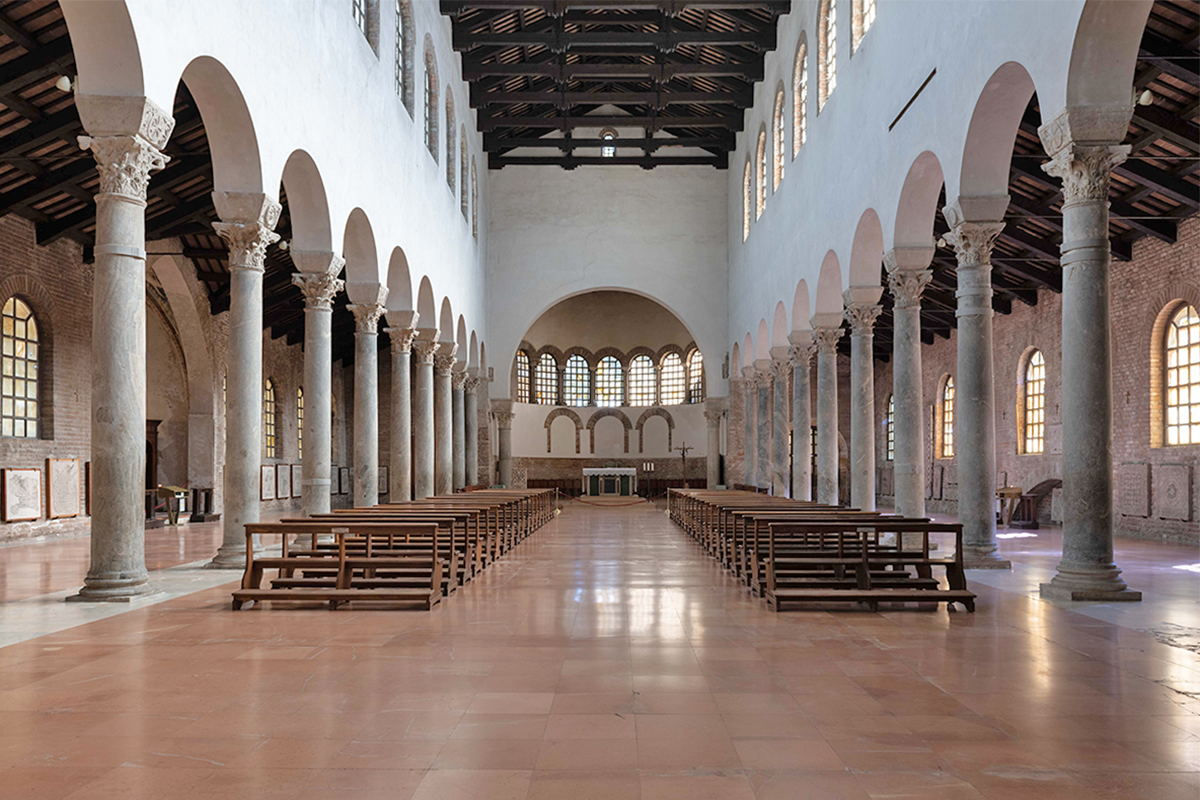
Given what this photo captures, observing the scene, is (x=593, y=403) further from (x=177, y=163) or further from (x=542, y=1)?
(x=177, y=163)

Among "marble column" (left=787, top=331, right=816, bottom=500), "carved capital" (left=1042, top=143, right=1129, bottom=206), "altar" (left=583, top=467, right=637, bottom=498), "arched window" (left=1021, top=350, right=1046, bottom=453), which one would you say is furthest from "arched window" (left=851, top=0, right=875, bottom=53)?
"altar" (left=583, top=467, right=637, bottom=498)

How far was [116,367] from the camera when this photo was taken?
9.12 meters

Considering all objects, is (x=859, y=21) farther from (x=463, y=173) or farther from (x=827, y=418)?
(x=463, y=173)

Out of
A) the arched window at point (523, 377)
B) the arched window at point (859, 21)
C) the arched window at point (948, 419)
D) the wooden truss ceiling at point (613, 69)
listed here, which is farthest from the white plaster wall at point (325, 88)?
the arched window at point (948, 419)

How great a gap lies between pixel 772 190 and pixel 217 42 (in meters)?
17.8

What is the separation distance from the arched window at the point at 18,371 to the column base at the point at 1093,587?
674 inches

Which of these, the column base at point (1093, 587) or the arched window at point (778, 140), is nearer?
the column base at point (1093, 587)

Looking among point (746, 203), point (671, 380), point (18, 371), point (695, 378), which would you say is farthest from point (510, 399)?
point (18, 371)

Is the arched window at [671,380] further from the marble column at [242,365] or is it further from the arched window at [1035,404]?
the marble column at [242,365]

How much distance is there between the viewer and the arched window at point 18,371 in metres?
17.6

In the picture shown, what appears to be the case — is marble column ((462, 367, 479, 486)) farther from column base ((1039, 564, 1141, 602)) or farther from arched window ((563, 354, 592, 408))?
column base ((1039, 564, 1141, 602))

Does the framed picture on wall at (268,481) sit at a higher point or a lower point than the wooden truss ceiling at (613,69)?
lower

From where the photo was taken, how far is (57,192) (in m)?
16.6

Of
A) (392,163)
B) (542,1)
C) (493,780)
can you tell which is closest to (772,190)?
(542,1)
